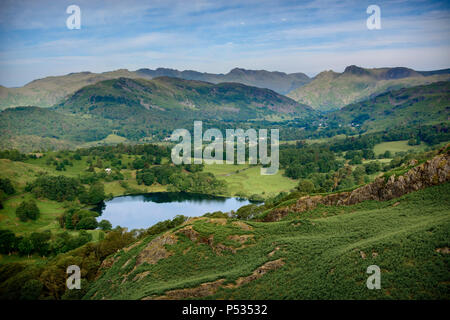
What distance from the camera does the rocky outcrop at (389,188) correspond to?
3391cm

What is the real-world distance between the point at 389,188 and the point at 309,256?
17979 mm

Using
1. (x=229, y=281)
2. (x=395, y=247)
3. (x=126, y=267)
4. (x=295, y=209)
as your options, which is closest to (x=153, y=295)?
(x=229, y=281)

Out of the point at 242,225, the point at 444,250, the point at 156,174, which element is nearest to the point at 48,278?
the point at 242,225

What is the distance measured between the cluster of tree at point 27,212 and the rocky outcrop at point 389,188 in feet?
276

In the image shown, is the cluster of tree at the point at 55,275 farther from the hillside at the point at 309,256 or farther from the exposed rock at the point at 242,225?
the exposed rock at the point at 242,225

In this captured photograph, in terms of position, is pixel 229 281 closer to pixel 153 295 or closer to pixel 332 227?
pixel 153 295

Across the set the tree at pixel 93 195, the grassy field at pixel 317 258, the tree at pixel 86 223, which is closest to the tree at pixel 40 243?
the tree at pixel 86 223

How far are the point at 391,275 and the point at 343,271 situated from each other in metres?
3.14

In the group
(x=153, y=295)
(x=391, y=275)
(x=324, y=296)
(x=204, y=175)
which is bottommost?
(x=204, y=175)

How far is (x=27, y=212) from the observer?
95.2 metres

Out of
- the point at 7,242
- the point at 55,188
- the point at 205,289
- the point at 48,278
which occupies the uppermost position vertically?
the point at 205,289

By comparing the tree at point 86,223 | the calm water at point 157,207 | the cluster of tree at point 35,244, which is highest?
the cluster of tree at point 35,244

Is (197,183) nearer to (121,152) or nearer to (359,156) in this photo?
(121,152)
